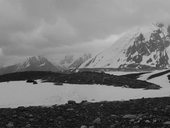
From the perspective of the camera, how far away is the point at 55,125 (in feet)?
48.1

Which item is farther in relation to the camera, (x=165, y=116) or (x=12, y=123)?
(x=165, y=116)

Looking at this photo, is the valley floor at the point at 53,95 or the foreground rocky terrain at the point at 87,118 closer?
the foreground rocky terrain at the point at 87,118

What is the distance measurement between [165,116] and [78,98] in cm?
1381

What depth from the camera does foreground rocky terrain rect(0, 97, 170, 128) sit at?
14.3m

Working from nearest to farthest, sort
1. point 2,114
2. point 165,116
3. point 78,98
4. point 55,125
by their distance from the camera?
1. point 55,125
2. point 165,116
3. point 2,114
4. point 78,98

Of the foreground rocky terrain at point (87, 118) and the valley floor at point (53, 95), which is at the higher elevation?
the valley floor at point (53, 95)

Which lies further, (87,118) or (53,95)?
(53,95)

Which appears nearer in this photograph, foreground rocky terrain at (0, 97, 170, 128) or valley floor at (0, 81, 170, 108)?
foreground rocky terrain at (0, 97, 170, 128)

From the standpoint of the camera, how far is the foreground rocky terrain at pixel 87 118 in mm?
14328

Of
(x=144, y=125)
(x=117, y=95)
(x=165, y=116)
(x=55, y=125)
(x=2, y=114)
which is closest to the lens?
(x=144, y=125)

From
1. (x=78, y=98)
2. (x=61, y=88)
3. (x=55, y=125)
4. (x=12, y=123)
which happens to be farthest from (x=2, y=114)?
(x=61, y=88)

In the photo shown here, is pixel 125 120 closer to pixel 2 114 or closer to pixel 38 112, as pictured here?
pixel 38 112

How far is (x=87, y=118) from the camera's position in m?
16.4

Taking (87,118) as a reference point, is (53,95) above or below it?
above
